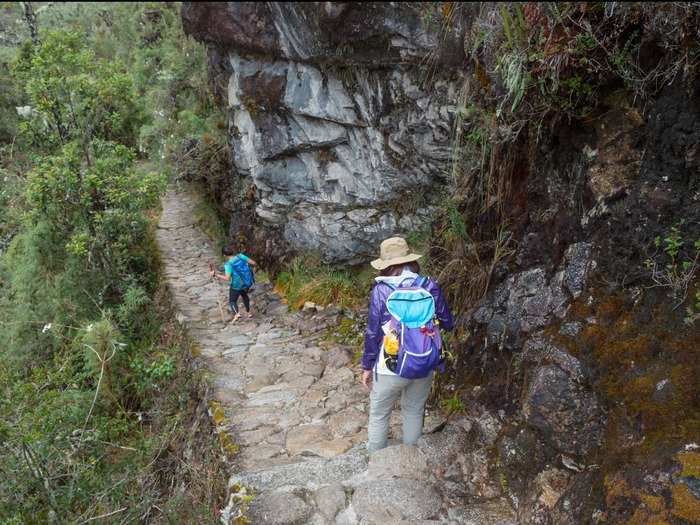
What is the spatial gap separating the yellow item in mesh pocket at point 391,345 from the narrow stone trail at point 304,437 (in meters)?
0.87

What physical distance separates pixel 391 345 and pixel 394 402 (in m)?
0.57

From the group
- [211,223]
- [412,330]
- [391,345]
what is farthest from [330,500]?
[211,223]

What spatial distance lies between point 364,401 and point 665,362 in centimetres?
304

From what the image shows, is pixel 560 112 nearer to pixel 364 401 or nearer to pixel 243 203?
pixel 364 401

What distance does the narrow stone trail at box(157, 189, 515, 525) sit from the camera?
11.5 feet

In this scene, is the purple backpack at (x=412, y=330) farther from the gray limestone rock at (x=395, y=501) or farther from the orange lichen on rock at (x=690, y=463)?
the orange lichen on rock at (x=690, y=463)

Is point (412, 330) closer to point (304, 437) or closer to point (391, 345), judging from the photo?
point (391, 345)

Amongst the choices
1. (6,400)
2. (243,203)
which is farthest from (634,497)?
(243,203)

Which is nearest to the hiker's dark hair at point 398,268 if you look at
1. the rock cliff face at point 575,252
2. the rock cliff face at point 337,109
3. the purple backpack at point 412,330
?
the purple backpack at point 412,330

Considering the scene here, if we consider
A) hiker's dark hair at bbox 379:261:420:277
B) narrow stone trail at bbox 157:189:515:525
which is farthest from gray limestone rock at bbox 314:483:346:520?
hiker's dark hair at bbox 379:261:420:277

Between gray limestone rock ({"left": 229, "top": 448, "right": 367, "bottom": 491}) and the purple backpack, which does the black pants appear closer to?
gray limestone rock ({"left": 229, "top": 448, "right": 367, "bottom": 491})

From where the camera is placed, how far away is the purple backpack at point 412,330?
3555 millimetres

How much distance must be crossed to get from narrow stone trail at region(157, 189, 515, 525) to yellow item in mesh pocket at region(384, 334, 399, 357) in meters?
0.87

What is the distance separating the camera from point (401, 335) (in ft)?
11.7
